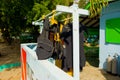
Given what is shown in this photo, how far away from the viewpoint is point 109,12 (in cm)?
872

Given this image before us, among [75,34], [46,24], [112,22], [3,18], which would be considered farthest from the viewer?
[3,18]

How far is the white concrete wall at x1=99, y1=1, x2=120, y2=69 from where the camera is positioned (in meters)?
8.28

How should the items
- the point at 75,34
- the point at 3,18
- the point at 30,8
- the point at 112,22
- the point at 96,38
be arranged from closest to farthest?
the point at 75,34 → the point at 112,22 → the point at 30,8 → the point at 3,18 → the point at 96,38

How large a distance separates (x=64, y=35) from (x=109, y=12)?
5220mm

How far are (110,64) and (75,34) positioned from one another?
5.58m

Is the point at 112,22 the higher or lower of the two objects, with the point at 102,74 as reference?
higher

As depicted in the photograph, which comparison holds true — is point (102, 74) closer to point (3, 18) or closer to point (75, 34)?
point (75, 34)

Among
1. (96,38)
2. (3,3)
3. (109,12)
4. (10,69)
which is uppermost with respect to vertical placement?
(3,3)

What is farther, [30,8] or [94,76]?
[30,8]

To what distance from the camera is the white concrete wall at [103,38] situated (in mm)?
8281

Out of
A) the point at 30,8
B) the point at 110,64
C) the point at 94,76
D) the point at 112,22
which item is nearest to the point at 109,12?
the point at 112,22

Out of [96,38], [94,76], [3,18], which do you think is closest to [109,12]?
[94,76]

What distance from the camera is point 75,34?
3076 mm

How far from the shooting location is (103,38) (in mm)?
9133
